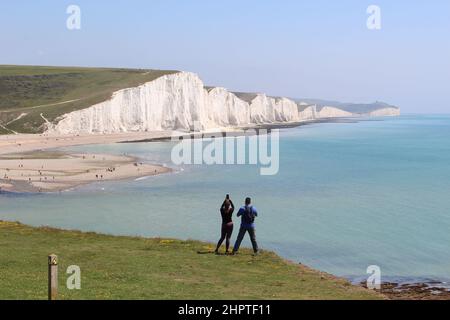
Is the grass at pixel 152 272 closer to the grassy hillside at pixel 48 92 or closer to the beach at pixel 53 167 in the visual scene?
the beach at pixel 53 167

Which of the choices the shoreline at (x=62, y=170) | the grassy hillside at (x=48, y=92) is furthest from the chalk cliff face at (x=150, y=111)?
the shoreline at (x=62, y=170)

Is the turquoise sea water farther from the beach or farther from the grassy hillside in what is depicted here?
the grassy hillside

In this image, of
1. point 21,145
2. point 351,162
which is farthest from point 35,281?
point 21,145

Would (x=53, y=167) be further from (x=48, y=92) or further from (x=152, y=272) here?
(x=48, y=92)

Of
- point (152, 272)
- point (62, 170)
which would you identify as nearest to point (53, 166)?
point (62, 170)

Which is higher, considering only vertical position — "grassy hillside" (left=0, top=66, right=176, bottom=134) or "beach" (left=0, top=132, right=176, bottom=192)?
"grassy hillside" (left=0, top=66, right=176, bottom=134)

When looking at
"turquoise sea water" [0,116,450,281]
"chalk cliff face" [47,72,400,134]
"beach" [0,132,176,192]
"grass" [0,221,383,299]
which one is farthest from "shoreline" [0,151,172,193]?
"chalk cliff face" [47,72,400,134]

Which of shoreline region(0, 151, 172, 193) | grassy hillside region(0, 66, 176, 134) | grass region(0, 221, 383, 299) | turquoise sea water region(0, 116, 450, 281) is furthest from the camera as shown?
grassy hillside region(0, 66, 176, 134)

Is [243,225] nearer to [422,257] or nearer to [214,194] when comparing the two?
[422,257]
